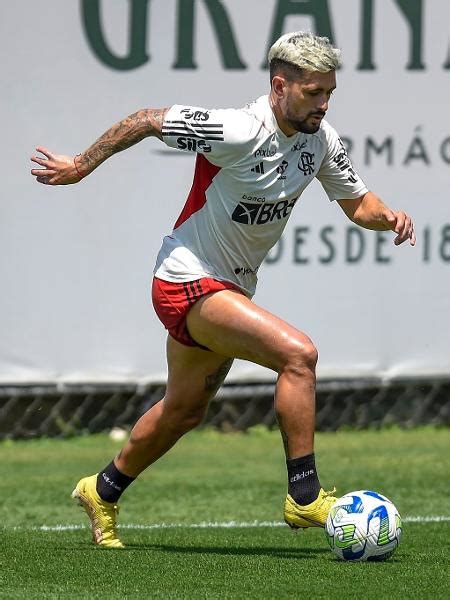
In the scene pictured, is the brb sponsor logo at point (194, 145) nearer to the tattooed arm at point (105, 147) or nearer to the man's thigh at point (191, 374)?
the tattooed arm at point (105, 147)

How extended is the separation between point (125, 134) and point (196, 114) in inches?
11.4

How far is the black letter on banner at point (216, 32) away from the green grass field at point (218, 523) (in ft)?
8.16

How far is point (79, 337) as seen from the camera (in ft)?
29.5

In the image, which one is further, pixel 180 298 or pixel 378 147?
pixel 378 147

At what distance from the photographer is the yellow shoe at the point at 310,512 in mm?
5176

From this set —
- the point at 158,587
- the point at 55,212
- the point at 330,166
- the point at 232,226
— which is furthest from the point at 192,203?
the point at 55,212

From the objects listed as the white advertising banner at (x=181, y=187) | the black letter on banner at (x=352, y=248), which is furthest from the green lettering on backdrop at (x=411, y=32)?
the black letter on banner at (x=352, y=248)

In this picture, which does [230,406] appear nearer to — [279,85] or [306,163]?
[306,163]

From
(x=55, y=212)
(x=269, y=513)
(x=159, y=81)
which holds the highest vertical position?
(x=159, y=81)

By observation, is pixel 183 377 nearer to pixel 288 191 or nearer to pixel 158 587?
pixel 288 191

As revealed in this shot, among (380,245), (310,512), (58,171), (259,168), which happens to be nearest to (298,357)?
(310,512)

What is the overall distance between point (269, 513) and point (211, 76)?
3.20 metres

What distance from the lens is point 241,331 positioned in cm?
527

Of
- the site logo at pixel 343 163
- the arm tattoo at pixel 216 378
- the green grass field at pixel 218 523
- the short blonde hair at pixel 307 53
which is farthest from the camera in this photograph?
the site logo at pixel 343 163
